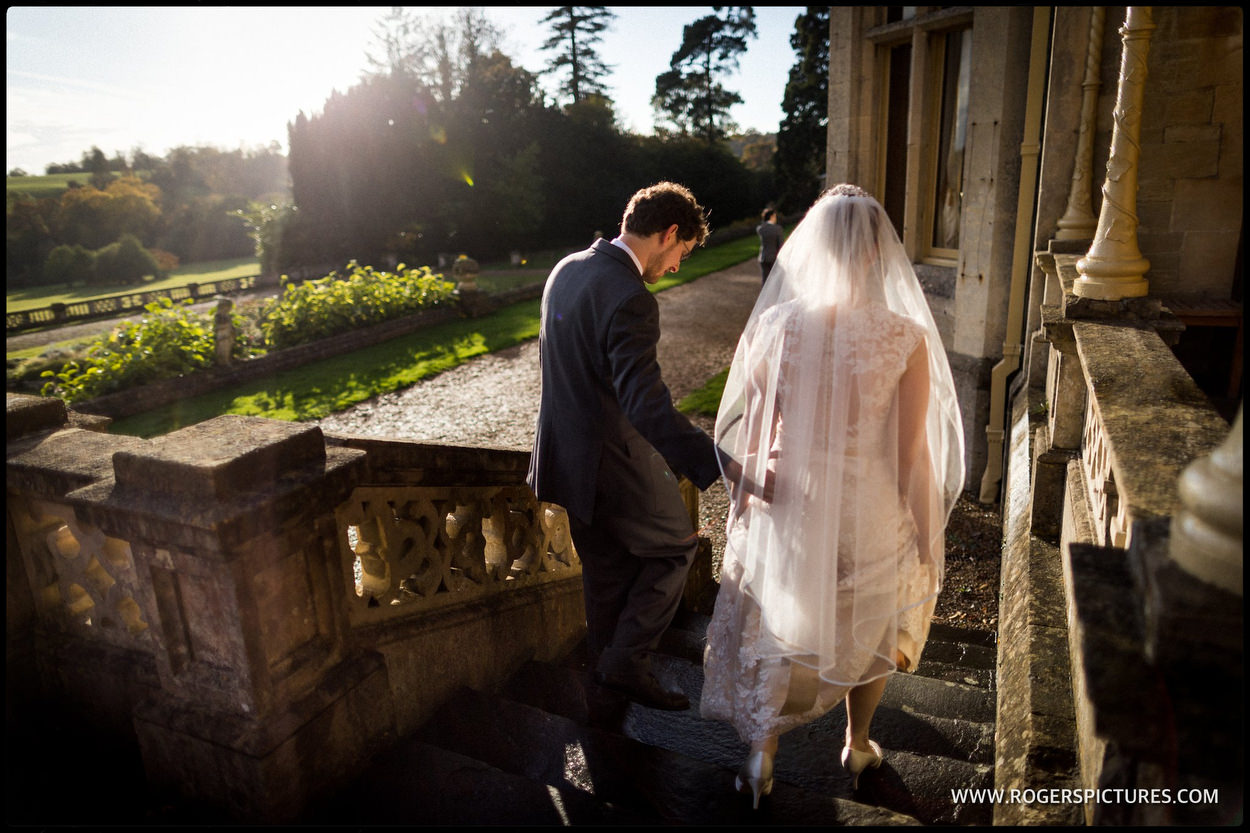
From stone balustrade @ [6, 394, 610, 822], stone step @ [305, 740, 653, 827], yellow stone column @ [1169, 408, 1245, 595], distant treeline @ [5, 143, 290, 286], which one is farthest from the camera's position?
distant treeline @ [5, 143, 290, 286]

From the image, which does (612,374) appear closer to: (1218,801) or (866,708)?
(866,708)

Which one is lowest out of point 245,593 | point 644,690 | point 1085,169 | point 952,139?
point 644,690

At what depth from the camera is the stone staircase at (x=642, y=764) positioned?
Answer: 7.34 ft

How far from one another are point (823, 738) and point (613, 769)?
3.05 ft

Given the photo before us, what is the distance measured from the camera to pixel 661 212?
2.89 metres

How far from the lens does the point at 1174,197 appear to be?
190 inches

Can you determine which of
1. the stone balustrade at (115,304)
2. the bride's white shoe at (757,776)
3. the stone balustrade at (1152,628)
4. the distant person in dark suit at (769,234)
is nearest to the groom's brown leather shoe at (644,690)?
the bride's white shoe at (757,776)

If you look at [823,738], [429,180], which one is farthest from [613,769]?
[429,180]

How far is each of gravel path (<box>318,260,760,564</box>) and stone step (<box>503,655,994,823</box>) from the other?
3.00 m

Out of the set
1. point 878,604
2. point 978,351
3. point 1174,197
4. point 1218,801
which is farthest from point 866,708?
point 978,351

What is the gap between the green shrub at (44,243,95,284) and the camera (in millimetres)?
31016

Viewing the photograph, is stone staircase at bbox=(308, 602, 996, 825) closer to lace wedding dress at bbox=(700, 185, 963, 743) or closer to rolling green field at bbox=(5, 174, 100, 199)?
lace wedding dress at bbox=(700, 185, 963, 743)

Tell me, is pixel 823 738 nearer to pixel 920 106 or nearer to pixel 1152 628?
pixel 1152 628

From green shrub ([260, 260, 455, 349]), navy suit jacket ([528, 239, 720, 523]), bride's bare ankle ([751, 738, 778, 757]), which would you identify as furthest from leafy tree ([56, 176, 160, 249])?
bride's bare ankle ([751, 738, 778, 757])
